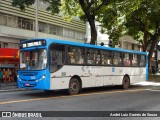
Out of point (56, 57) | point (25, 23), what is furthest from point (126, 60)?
point (25, 23)

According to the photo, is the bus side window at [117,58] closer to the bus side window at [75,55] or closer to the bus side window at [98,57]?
the bus side window at [98,57]

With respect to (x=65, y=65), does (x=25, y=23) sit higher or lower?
higher

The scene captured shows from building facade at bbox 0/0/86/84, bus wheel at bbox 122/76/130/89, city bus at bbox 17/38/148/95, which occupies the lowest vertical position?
bus wheel at bbox 122/76/130/89

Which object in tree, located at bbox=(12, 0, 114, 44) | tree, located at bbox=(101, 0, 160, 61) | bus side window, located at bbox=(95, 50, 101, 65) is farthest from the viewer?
tree, located at bbox=(101, 0, 160, 61)

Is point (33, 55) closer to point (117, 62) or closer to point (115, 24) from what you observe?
point (117, 62)

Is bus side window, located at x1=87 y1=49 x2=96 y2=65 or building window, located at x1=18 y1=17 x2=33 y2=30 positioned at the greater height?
building window, located at x1=18 y1=17 x2=33 y2=30

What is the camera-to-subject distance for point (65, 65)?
631 inches

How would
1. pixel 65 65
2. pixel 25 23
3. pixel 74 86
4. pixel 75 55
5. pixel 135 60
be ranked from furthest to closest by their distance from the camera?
pixel 25 23 < pixel 135 60 < pixel 75 55 < pixel 74 86 < pixel 65 65

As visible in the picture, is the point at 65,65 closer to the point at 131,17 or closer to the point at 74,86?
the point at 74,86

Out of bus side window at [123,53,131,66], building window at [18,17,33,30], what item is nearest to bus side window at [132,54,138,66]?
bus side window at [123,53,131,66]

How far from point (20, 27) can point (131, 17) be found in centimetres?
1260

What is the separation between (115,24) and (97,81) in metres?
17.1

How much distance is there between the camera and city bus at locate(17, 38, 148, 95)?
49.5 feet

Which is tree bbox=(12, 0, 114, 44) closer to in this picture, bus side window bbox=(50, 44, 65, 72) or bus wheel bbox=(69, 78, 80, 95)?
bus wheel bbox=(69, 78, 80, 95)
